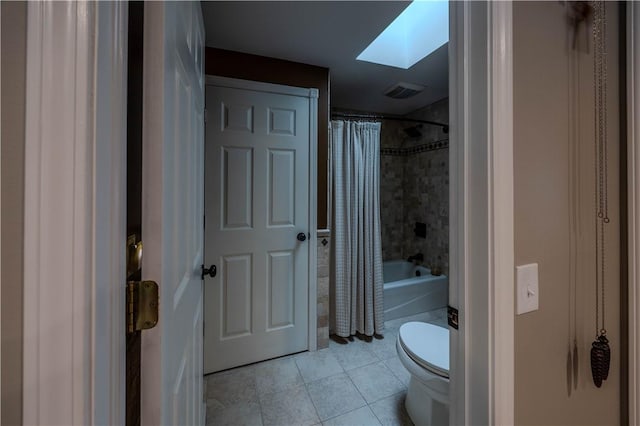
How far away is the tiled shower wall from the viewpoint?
308 centimetres

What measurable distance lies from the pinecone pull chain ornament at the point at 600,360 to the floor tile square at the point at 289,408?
4.22 feet

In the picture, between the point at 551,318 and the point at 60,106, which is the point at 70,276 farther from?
the point at 551,318

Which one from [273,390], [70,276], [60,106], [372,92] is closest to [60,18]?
[60,106]

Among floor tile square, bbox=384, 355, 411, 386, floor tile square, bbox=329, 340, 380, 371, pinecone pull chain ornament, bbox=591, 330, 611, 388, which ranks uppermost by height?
pinecone pull chain ornament, bbox=591, 330, 611, 388

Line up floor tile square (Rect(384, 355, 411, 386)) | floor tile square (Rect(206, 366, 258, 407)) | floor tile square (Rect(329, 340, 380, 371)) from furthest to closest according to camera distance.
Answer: floor tile square (Rect(329, 340, 380, 371)), floor tile square (Rect(384, 355, 411, 386)), floor tile square (Rect(206, 366, 258, 407))

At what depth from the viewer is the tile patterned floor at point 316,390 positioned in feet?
5.05

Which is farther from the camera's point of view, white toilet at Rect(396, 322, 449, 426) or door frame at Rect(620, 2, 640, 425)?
white toilet at Rect(396, 322, 449, 426)

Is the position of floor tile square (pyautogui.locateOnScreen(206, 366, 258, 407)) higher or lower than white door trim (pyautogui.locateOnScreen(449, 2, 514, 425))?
lower

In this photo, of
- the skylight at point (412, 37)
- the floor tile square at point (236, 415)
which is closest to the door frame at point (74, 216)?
the floor tile square at point (236, 415)

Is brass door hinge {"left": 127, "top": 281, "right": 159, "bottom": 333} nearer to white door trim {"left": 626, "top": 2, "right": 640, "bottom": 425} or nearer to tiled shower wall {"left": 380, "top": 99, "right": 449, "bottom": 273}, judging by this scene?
white door trim {"left": 626, "top": 2, "right": 640, "bottom": 425}

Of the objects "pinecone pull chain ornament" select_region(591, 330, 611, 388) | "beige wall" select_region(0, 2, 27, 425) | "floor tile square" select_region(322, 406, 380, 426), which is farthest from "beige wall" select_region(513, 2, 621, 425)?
"floor tile square" select_region(322, 406, 380, 426)

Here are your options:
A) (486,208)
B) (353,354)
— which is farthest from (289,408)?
(486,208)

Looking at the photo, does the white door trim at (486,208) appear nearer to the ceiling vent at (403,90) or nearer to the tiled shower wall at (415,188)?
the ceiling vent at (403,90)

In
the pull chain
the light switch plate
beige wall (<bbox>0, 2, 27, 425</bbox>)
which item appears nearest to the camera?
beige wall (<bbox>0, 2, 27, 425</bbox>)
